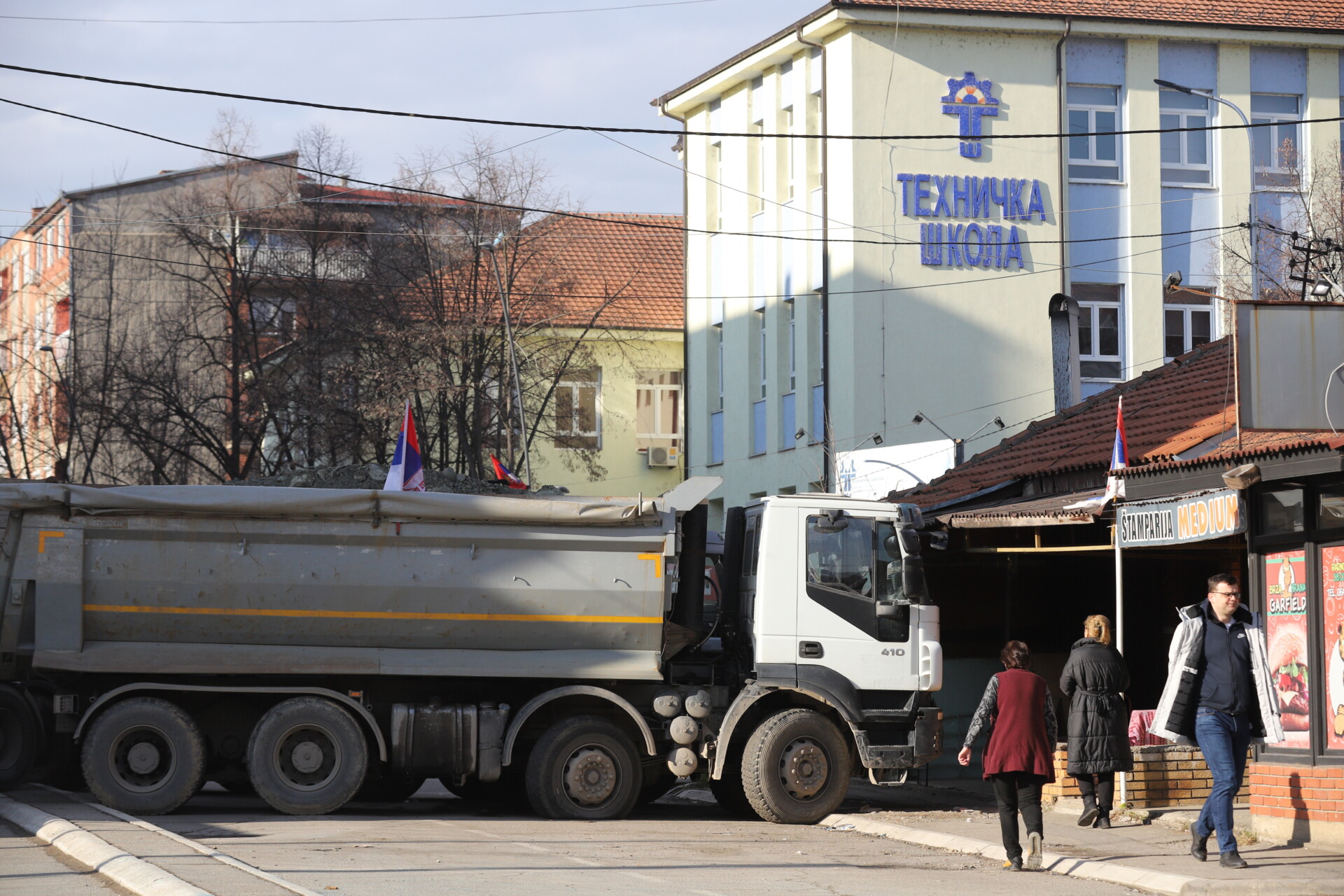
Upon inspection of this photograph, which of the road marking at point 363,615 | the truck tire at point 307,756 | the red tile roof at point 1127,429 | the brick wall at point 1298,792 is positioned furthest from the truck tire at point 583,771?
the red tile roof at point 1127,429

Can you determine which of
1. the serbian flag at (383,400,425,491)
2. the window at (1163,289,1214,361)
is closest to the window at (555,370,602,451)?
the window at (1163,289,1214,361)

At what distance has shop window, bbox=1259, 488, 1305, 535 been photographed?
11727mm

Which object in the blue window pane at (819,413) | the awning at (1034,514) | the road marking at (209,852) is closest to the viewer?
the road marking at (209,852)

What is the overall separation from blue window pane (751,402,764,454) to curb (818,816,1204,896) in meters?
20.9

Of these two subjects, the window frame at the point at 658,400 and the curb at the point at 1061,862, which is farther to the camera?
the window frame at the point at 658,400

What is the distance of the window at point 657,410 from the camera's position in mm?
42438

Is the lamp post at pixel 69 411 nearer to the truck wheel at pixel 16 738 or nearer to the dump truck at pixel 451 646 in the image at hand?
the truck wheel at pixel 16 738

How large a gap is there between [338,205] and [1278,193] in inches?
809

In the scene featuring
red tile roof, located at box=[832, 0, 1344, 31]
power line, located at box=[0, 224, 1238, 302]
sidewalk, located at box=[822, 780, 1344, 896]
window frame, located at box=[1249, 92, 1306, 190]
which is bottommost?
sidewalk, located at box=[822, 780, 1344, 896]

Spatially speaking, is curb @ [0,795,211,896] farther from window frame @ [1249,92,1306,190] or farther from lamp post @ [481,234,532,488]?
window frame @ [1249,92,1306,190]

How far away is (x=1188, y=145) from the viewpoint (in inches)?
1278

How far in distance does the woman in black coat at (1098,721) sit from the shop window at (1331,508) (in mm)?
2104

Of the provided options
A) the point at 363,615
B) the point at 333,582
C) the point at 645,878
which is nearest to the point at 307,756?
the point at 363,615

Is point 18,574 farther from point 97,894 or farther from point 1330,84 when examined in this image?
point 1330,84
